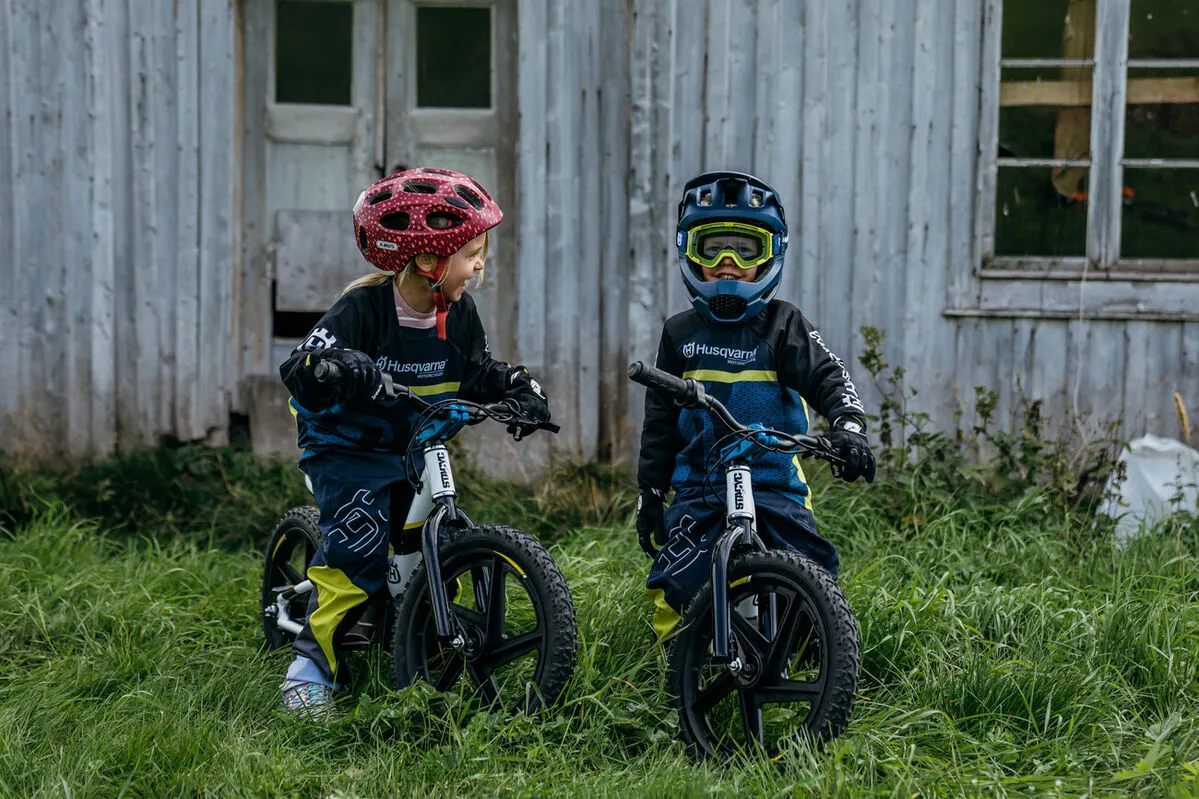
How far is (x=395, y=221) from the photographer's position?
143 inches

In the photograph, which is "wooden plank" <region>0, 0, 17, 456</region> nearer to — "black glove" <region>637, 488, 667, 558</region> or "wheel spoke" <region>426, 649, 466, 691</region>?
A: "wheel spoke" <region>426, 649, 466, 691</region>

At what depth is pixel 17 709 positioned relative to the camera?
357 cm

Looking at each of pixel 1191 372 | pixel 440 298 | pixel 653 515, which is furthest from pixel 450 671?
pixel 1191 372

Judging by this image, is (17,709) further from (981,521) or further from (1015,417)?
(1015,417)

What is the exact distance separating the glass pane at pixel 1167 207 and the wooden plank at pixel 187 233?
15.1ft

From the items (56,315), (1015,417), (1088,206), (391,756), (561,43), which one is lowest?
(391,756)

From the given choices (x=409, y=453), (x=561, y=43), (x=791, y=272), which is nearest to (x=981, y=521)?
(x=791, y=272)

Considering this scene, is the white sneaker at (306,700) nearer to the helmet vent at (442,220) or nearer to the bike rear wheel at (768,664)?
the bike rear wheel at (768,664)

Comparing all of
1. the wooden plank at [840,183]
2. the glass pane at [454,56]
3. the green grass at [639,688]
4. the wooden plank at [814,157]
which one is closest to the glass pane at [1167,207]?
the wooden plank at [840,183]

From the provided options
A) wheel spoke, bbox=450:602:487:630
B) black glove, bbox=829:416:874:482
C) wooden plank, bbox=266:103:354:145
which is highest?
wooden plank, bbox=266:103:354:145

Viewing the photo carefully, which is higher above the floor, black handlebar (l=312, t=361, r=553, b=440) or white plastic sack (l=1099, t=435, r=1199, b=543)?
black handlebar (l=312, t=361, r=553, b=440)

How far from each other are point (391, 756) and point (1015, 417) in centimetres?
392

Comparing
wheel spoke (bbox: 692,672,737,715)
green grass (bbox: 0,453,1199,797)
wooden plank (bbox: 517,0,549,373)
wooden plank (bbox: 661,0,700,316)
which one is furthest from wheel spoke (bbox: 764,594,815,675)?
wooden plank (bbox: 517,0,549,373)

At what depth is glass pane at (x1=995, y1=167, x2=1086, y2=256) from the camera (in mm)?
6328
